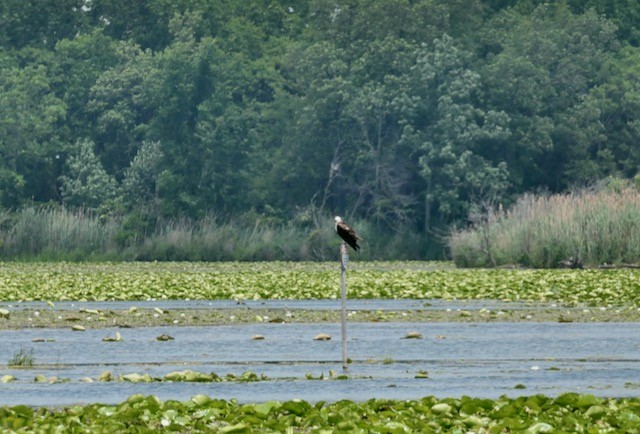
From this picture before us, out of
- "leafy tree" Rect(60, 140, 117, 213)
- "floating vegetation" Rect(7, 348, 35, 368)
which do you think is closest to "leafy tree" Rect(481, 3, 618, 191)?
"leafy tree" Rect(60, 140, 117, 213)

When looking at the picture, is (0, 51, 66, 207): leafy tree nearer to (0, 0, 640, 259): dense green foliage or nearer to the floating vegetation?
(0, 0, 640, 259): dense green foliage

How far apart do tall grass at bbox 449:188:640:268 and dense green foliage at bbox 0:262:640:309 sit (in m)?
3.43

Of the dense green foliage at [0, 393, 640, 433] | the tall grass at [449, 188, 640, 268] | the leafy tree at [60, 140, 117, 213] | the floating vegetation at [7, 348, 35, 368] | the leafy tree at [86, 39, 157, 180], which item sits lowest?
the floating vegetation at [7, 348, 35, 368]

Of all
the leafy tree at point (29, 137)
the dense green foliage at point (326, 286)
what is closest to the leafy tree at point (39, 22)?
the leafy tree at point (29, 137)

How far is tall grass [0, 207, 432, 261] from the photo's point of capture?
59594 millimetres

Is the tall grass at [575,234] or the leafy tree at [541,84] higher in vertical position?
the leafy tree at [541,84]

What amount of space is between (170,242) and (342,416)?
159 ft

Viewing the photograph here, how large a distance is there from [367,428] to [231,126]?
209 feet

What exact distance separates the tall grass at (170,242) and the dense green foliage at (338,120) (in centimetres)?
162

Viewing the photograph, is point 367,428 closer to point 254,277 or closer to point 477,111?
point 254,277

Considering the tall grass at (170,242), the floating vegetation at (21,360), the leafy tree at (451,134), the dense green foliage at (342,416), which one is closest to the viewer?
the dense green foliage at (342,416)

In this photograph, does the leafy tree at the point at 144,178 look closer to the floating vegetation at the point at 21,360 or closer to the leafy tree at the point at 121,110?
the leafy tree at the point at 121,110

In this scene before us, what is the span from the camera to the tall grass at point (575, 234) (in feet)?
151

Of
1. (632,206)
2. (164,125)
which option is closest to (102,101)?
(164,125)
